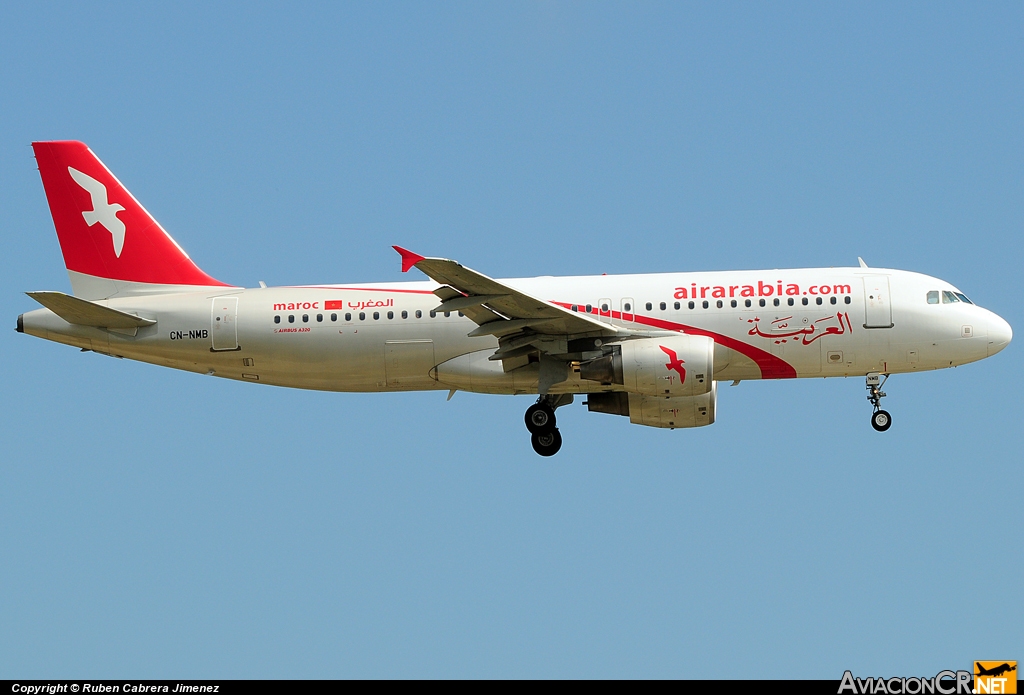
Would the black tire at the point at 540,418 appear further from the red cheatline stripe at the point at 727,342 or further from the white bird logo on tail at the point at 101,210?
the white bird logo on tail at the point at 101,210

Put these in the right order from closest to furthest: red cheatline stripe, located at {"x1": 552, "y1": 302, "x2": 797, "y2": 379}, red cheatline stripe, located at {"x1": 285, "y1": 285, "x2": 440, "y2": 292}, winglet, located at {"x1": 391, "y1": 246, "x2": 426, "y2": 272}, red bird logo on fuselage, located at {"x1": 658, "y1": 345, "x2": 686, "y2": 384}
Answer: winglet, located at {"x1": 391, "y1": 246, "x2": 426, "y2": 272} < red bird logo on fuselage, located at {"x1": 658, "y1": 345, "x2": 686, "y2": 384} < red cheatline stripe, located at {"x1": 552, "y1": 302, "x2": 797, "y2": 379} < red cheatline stripe, located at {"x1": 285, "y1": 285, "x2": 440, "y2": 292}

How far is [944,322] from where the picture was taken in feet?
129

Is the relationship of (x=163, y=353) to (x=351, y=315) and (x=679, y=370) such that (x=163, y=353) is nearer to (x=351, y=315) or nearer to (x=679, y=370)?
(x=351, y=315)

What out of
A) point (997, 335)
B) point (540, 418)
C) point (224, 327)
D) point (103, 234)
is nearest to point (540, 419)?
point (540, 418)

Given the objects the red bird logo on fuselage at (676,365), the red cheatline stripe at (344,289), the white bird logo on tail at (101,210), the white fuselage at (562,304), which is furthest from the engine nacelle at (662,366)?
the white bird logo on tail at (101,210)

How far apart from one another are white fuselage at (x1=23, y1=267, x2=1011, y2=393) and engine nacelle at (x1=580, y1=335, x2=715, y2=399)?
111 cm

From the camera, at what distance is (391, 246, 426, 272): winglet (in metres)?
34.7

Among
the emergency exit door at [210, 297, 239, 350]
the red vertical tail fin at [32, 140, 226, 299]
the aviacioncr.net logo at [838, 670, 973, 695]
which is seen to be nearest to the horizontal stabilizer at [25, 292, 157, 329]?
the red vertical tail fin at [32, 140, 226, 299]

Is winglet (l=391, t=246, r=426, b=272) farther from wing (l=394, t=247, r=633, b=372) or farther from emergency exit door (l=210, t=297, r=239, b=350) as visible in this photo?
emergency exit door (l=210, t=297, r=239, b=350)

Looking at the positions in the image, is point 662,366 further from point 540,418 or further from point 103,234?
point 103,234

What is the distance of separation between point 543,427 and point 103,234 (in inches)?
564

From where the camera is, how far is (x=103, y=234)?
42406mm

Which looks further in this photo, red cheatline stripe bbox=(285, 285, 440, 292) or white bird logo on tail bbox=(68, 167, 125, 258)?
white bird logo on tail bbox=(68, 167, 125, 258)

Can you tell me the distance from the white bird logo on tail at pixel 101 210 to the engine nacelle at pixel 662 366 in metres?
15.1
